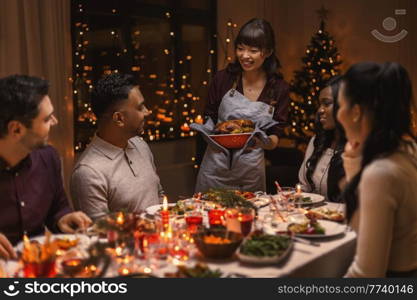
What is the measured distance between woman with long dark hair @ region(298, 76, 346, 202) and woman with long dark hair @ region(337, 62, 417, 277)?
4.17 ft

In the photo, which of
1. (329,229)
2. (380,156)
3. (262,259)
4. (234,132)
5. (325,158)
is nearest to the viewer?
(380,156)

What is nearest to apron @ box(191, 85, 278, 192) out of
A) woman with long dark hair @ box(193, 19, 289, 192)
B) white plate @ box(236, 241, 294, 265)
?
woman with long dark hair @ box(193, 19, 289, 192)

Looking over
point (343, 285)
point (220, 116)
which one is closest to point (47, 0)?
point (220, 116)

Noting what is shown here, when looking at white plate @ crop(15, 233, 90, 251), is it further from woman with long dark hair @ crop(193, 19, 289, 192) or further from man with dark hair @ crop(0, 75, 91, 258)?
woman with long dark hair @ crop(193, 19, 289, 192)

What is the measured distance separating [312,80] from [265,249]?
14.7ft

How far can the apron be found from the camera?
3.71 meters

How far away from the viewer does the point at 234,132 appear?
11.7 feet

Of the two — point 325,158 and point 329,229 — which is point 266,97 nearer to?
point 325,158

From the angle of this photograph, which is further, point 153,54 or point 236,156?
point 153,54

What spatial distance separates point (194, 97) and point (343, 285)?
4.42 m

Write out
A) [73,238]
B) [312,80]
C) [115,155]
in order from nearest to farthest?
[73,238], [115,155], [312,80]

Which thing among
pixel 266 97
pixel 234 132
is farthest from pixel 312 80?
pixel 234 132

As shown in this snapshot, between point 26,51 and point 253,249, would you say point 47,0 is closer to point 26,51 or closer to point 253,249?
point 26,51

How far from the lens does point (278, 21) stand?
6.95m
